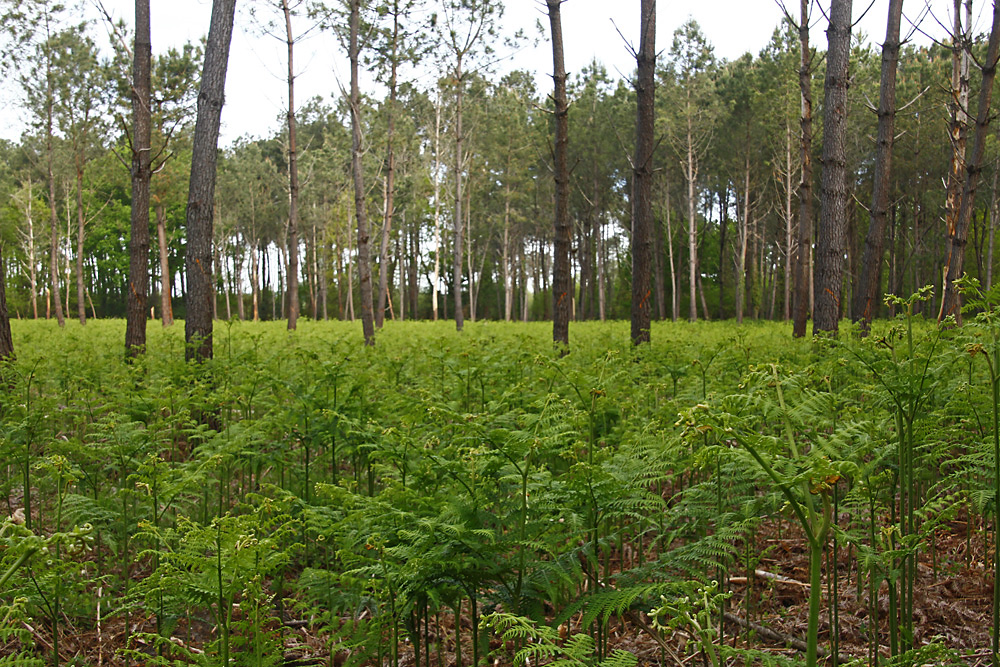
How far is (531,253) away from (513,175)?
23.3m

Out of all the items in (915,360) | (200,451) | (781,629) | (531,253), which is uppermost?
(531,253)

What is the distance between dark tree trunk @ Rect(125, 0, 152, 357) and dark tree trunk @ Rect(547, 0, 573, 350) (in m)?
6.36

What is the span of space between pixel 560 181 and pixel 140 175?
6.65 metres

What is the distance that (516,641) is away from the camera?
9.67 ft

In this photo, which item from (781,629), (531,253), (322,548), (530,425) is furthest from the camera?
(531,253)

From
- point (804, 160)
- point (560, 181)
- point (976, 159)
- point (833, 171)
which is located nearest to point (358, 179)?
point (560, 181)

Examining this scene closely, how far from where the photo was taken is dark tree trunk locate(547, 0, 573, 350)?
10891mm

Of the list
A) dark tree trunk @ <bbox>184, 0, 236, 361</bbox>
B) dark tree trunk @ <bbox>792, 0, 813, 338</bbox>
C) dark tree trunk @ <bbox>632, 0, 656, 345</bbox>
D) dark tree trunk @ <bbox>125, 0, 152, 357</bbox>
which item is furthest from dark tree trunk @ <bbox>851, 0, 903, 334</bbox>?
dark tree trunk @ <bbox>125, 0, 152, 357</bbox>

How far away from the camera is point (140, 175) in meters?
9.63

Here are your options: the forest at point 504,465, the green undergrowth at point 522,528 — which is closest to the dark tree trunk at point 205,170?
the forest at point 504,465

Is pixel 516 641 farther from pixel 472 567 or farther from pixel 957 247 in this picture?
pixel 957 247

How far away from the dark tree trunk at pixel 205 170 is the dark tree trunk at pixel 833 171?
825 cm

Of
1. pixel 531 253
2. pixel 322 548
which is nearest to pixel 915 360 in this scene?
pixel 322 548

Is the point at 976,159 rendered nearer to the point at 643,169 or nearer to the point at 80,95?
the point at 643,169
